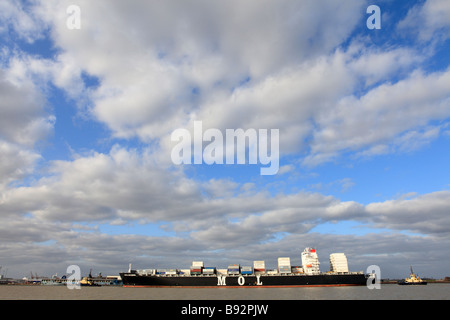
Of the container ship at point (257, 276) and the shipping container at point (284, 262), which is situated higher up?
the shipping container at point (284, 262)

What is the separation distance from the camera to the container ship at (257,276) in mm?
110000

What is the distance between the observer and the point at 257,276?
11038cm

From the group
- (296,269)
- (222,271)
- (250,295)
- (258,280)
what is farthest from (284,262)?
(250,295)

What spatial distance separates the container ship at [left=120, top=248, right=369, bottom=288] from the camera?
11000 centimetres

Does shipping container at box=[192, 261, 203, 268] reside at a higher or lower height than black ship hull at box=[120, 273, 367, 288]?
higher

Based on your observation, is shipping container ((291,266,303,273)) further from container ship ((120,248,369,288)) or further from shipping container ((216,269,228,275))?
shipping container ((216,269,228,275))

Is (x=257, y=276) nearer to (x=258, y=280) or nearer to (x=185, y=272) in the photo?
(x=258, y=280)

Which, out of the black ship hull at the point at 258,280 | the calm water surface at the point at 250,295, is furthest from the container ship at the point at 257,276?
the calm water surface at the point at 250,295

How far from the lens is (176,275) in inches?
4525

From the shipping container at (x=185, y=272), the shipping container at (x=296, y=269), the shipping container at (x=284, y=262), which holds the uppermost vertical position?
the shipping container at (x=284, y=262)

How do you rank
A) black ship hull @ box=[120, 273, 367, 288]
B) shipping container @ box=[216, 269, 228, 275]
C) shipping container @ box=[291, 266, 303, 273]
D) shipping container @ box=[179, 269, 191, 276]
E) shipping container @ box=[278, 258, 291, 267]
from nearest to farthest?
black ship hull @ box=[120, 273, 367, 288] → shipping container @ box=[216, 269, 228, 275] → shipping container @ box=[278, 258, 291, 267] → shipping container @ box=[179, 269, 191, 276] → shipping container @ box=[291, 266, 303, 273]

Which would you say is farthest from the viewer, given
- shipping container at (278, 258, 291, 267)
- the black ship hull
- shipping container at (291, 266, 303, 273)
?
shipping container at (291, 266, 303, 273)

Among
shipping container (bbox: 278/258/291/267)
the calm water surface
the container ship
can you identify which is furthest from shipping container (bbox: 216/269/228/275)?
shipping container (bbox: 278/258/291/267)

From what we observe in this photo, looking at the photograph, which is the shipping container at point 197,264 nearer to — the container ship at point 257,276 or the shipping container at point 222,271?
the container ship at point 257,276
